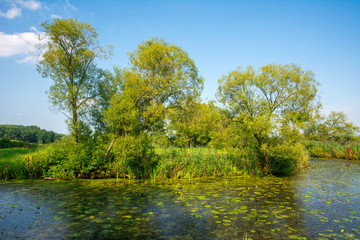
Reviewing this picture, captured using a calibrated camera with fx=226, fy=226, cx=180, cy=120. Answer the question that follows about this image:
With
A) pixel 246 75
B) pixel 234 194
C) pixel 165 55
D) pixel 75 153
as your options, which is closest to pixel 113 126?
pixel 75 153

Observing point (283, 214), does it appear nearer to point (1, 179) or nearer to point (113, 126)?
point (113, 126)

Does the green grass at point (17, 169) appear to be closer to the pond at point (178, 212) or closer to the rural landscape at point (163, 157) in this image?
the rural landscape at point (163, 157)

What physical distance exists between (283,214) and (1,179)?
17.3 m

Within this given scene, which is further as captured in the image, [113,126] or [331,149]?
[331,149]

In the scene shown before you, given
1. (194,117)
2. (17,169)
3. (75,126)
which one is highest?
(194,117)

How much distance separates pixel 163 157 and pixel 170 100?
5.37 m

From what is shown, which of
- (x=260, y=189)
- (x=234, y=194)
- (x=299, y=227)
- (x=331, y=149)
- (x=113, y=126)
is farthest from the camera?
(x=331, y=149)

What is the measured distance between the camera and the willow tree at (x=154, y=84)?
17.6m

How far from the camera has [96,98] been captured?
1888cm

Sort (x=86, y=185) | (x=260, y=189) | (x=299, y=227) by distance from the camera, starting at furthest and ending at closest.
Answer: (x=86, y=185), (x=260, y=189), (x=299, y=227)

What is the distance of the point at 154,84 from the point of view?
18.6m

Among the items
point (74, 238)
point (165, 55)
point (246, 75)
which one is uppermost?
point (165, 55)

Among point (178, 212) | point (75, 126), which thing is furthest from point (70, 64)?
point (178, 212)

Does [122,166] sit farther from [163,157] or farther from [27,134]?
[27,134]
